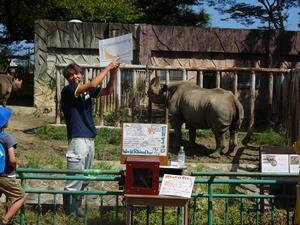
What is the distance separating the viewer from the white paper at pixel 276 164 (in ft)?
21.0

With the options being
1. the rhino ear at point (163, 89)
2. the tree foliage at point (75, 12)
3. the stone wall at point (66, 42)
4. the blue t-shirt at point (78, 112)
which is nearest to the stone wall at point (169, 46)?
the stone wall at point (66, 42)

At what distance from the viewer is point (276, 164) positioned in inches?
253

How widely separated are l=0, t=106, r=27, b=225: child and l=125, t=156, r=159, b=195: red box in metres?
1.06

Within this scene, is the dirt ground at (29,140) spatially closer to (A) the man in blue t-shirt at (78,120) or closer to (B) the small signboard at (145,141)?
(A) the man in blue t-shirt at (78,120)

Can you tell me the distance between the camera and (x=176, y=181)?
490cm

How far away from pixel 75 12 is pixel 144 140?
15867 millimetres

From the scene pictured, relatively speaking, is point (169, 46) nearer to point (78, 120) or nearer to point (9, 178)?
point (78, 120)

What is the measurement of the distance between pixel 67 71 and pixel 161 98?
553 centimetres

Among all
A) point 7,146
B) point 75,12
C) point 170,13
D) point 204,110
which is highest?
point 170,13

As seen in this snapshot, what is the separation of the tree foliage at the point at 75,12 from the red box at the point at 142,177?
54.0 feet

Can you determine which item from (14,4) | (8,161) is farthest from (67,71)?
(14,4)

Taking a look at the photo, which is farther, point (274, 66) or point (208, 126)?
point (274, 66)

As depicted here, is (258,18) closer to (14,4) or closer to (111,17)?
(111,17)

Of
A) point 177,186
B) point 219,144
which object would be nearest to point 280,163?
point 177,186
